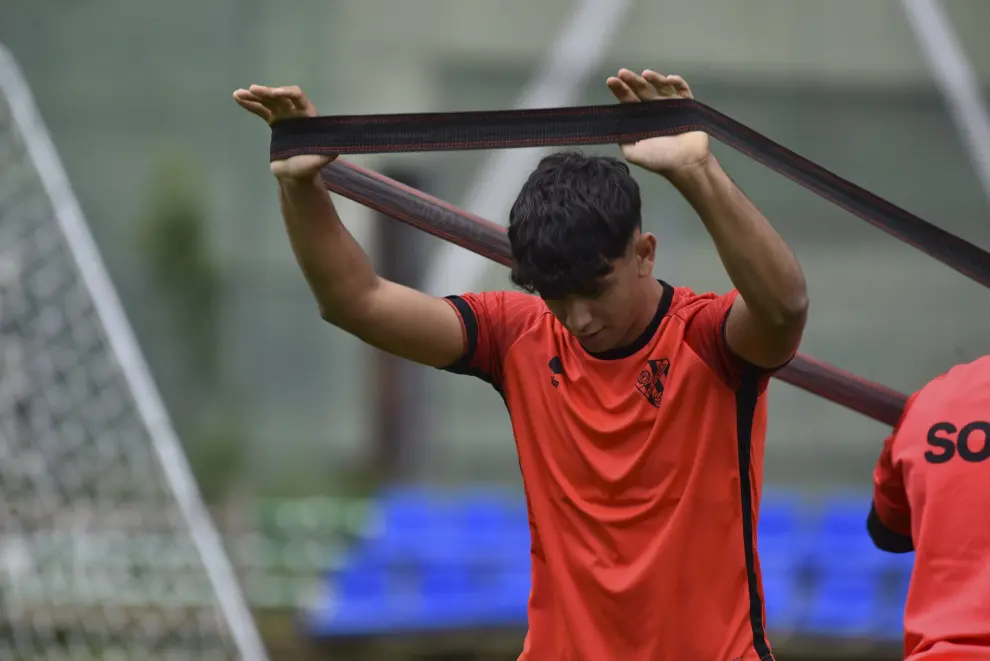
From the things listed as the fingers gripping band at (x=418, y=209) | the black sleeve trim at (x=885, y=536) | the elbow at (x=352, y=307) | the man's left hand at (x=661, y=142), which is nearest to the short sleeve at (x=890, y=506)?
the black sleeve trim at (x=885, y=536)

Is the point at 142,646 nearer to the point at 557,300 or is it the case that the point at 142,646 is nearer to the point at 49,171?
the point at 49,171

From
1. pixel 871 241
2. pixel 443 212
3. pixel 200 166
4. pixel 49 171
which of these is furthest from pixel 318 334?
pixel 443 212

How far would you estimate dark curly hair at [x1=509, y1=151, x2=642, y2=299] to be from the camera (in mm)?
1829

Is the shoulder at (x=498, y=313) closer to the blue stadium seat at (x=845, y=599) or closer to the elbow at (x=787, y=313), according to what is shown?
the elbow at (x=787, y=313)

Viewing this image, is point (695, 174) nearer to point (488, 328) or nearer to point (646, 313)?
point (646, 313)

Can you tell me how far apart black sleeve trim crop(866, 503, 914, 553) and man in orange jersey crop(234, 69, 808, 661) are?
1.78ft

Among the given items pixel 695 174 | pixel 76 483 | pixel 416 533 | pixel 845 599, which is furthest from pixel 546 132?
pixel 76 483

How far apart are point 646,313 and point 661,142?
0.32 m

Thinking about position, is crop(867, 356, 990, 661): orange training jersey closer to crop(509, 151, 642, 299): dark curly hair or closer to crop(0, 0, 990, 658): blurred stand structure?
crop(509, 151, 642, 299): dark curly hair

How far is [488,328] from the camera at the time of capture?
2133 millimetres

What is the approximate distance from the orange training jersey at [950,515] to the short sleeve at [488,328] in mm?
671

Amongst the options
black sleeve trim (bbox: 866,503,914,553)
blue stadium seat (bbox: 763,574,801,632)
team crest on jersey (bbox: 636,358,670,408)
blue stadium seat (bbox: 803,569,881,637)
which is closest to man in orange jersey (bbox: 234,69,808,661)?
team crest on jersey (bbox: 636,358,670,408)

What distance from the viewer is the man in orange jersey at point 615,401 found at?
1865mm

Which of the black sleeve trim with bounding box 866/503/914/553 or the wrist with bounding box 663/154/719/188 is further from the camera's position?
the black sleeve trim with bounding box 866/503/914/553
